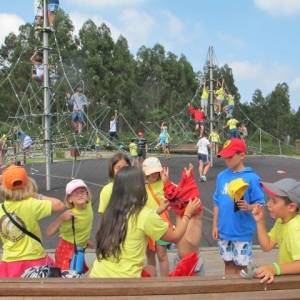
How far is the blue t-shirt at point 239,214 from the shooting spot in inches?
173

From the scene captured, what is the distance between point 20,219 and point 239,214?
6.04 feet

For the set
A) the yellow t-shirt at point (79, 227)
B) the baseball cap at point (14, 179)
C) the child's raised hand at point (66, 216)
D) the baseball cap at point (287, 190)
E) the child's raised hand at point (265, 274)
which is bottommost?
the child's raised hand at point (265, 274)

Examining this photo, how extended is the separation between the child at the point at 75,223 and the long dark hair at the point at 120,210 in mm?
1162

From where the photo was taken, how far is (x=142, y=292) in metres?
2.73

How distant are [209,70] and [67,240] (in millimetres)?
15413

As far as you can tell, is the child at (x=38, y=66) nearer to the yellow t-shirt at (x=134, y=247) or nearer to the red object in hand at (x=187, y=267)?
the red object in hand at (x=187, y=267)

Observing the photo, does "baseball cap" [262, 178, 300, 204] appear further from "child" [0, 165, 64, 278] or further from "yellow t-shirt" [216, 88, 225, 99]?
"yellow t-shirt" [216, 88, 225, 99]

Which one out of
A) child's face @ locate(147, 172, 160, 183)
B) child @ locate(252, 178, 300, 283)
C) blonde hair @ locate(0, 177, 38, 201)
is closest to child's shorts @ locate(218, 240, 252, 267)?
child's face @ locate(147, 172, 160, 183)

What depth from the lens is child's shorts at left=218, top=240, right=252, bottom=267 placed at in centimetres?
447

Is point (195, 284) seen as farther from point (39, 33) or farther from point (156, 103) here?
point (156, 103)

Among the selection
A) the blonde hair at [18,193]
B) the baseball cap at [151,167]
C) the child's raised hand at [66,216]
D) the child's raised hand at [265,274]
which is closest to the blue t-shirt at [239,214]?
the baseball cap at [151,167]

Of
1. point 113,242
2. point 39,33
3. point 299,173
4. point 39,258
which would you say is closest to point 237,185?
point 113,242

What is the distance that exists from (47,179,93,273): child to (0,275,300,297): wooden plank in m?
1.47

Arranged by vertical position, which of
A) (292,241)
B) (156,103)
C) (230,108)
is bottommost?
(292,241)
